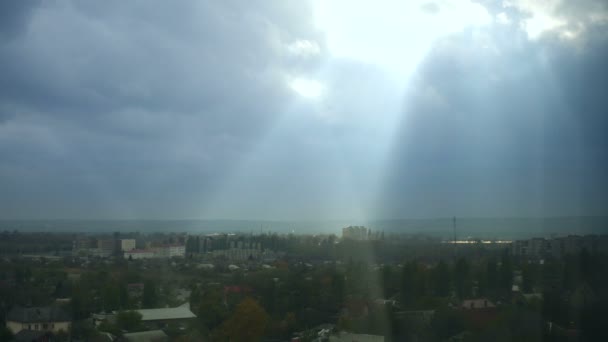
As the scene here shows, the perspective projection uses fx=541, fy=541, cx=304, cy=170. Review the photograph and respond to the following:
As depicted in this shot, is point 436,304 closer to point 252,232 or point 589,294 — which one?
point 589,294

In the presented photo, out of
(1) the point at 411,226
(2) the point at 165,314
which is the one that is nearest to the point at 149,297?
(2) the point at 165,314

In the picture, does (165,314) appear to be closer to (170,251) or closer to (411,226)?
(411,226)

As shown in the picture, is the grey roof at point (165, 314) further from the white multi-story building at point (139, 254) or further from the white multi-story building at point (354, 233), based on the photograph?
the white multi-story building at point (139, 254)

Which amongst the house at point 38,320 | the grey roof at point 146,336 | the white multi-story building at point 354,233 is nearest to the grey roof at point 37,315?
the house at point 38,320

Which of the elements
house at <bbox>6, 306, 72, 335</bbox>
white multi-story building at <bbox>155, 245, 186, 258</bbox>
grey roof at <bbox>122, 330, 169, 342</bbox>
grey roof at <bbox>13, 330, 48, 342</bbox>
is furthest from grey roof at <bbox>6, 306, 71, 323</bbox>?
white multi-story building at <bbox>155, 245, 186, 258</bbox>

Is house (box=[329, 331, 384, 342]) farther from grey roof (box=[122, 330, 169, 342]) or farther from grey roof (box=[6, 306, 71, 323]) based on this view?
grey roof (box=[6, 306, 71, 323])

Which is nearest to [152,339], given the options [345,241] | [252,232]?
[345,241]
